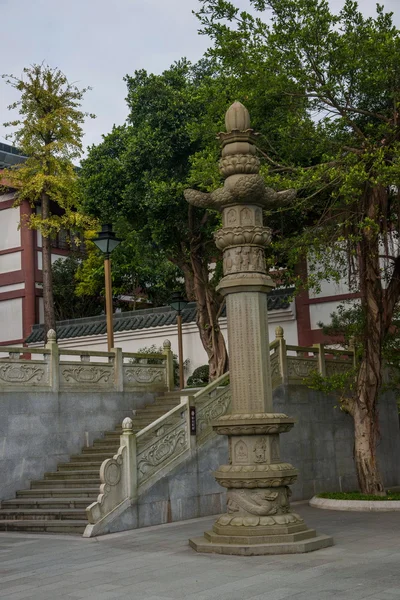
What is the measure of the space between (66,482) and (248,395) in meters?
5.94

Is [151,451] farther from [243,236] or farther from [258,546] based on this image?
[243,236]

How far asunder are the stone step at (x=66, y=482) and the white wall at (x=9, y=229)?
14.4 meters

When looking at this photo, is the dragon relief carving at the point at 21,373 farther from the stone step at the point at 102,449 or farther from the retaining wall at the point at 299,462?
the retaining wall at the point at 299,462

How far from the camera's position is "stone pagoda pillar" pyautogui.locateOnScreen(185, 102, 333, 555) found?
9.48 meters

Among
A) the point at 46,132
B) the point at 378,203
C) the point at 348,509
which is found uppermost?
the point at 46,132

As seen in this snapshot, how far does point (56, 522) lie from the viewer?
12641 mm

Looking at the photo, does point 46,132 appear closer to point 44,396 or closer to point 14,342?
point 14,342

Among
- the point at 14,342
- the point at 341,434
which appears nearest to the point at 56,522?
the point at 341,434

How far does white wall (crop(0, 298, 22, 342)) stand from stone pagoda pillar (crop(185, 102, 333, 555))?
1815 centimetres

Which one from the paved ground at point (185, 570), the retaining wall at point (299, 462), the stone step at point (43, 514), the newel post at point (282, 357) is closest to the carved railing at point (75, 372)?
the stone step at point (43, 514)

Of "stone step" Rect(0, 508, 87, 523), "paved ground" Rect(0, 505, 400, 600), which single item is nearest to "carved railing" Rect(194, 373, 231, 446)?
"stone step" Rect(0, 508, 87, 523)

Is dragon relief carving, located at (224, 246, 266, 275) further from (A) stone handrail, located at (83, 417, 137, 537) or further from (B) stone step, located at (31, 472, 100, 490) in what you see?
(B) stone step, located at (31, 472, 100, 490)

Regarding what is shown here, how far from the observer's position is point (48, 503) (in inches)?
534

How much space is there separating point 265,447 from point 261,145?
7910mm
